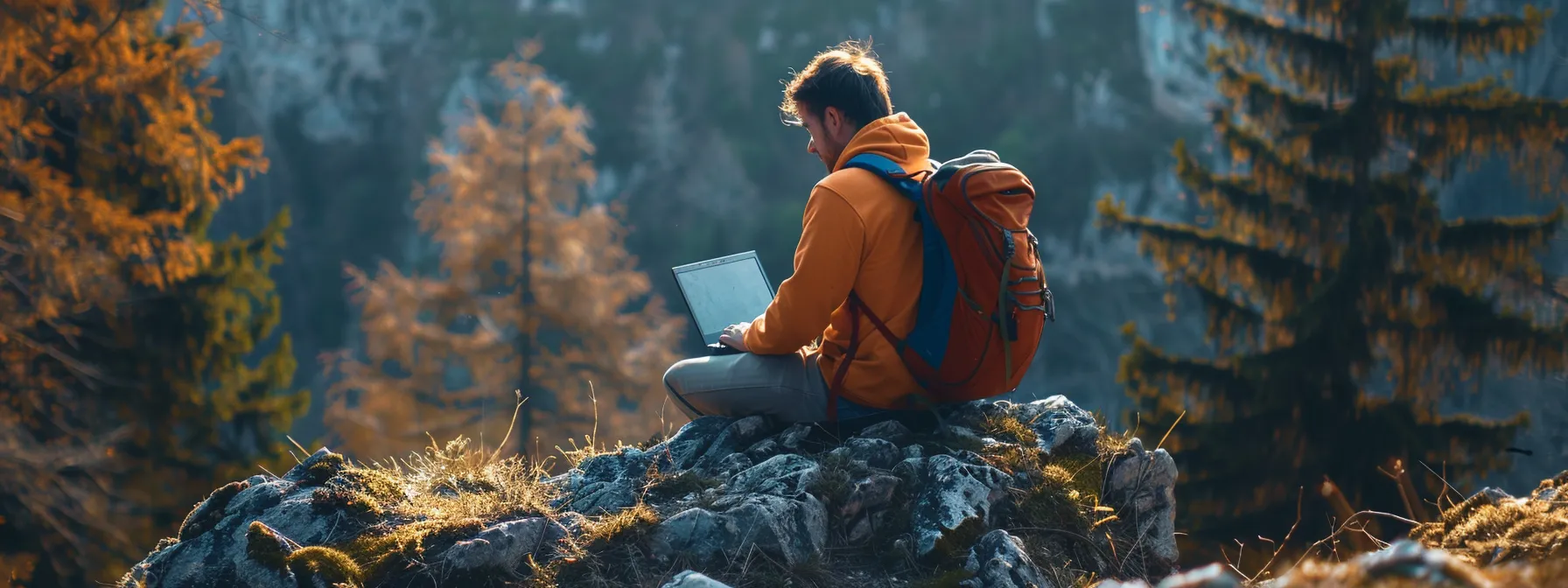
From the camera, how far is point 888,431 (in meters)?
3.49

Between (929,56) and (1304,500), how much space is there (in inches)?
1713

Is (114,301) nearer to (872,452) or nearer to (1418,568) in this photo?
(872,452)

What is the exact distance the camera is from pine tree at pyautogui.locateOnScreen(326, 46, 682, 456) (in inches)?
613

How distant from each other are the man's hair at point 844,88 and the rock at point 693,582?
1495 mm

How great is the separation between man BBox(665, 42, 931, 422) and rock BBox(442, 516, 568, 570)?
842 mm

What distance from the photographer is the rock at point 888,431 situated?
3.44m

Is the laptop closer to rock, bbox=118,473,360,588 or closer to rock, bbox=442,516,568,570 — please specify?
rock, bbox=442,516,568,570

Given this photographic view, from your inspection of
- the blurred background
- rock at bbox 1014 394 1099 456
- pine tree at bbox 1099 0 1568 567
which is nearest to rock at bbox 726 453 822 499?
rock at bbox 1014 394 1099 456

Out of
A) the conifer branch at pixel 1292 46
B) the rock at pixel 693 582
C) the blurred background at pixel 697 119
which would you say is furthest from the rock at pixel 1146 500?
the blurred background at pixel 697 119

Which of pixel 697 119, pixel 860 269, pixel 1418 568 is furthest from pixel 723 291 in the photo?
pixel 697 119

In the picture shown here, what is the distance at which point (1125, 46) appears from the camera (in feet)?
157

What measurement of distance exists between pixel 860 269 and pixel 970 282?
0.32 meters

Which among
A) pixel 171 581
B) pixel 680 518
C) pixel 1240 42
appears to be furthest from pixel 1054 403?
pixel 1240 42

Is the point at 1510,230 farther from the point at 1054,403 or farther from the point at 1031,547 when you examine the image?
the point at 1031,547
